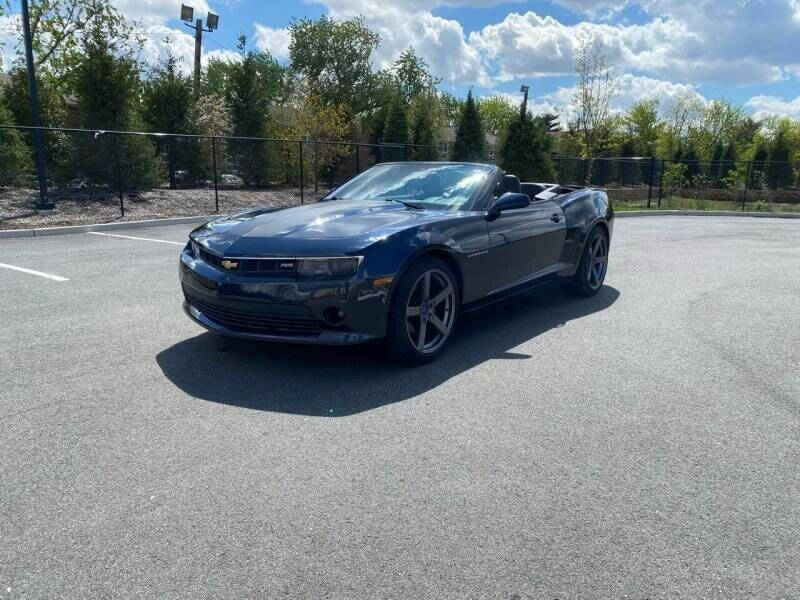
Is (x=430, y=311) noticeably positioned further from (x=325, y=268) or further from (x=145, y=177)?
(x=145, y=177)

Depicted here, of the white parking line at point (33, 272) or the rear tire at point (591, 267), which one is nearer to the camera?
the rear tire at point (591, 267)

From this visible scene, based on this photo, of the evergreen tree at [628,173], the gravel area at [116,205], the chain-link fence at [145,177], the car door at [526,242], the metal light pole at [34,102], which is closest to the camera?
the car door at [526,242]

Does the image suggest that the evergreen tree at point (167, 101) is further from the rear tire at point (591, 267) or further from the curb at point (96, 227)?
the rear tire at point (591, 267)

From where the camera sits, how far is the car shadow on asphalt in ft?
11.9

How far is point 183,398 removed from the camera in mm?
3611

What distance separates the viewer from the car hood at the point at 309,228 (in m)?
3.88

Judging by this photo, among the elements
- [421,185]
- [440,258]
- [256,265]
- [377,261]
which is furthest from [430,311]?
[421,185]

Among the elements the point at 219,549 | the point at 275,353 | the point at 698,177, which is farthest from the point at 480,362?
the point at 698,177

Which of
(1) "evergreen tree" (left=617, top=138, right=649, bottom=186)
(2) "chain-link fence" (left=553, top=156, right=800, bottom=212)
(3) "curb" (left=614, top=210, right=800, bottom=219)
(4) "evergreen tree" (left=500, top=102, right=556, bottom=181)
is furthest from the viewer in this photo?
(1) "evergreen tree" (left=617, top=138, right=649, bottom=186)

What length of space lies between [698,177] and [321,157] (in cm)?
1805

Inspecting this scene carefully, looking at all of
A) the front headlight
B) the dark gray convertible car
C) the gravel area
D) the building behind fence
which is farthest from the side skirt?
the building behind fence

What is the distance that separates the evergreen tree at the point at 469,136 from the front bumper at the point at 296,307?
83.0ft

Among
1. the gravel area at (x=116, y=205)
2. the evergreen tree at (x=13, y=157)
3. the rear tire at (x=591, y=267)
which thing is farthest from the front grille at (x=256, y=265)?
the evergreen tree at (x=13, y=157)

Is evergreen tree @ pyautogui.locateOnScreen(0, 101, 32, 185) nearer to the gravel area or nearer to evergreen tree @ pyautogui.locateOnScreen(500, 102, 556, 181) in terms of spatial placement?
the gravel area
